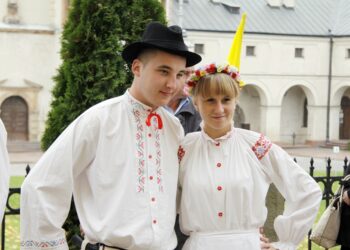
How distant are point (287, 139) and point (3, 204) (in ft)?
101

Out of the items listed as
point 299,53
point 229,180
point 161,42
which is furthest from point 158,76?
point 299,53

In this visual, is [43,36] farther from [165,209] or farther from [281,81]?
[165,209]

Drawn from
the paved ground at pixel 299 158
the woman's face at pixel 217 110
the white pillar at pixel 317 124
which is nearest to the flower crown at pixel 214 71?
the woman's face at pixel 217 110

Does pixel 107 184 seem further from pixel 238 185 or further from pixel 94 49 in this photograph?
pixel 94 49

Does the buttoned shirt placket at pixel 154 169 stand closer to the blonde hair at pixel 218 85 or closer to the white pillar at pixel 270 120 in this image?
the blonde hair at pixel 218 85

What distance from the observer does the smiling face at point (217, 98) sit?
3.24 metres

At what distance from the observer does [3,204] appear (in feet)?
10.0

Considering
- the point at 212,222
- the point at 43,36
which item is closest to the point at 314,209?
the point at 212,222

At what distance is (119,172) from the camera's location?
2.98m

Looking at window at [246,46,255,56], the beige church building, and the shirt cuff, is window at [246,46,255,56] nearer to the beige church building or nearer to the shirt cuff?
the beige church building

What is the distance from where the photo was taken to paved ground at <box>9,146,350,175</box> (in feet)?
68.9

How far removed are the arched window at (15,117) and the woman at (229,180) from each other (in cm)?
2467

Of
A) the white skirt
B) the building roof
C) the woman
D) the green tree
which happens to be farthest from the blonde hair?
the building roof

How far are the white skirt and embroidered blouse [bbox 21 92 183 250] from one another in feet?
0.62
